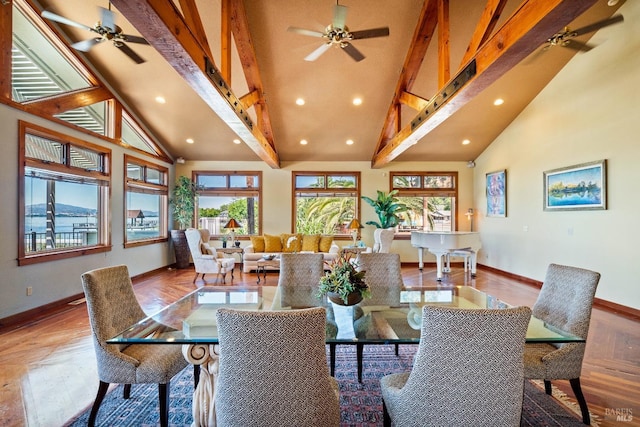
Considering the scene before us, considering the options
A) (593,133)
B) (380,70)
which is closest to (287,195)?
(380,70)

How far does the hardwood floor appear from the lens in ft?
7.06

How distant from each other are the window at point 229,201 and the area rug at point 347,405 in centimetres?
582

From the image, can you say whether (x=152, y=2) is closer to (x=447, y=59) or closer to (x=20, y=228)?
(x=447, y=59)

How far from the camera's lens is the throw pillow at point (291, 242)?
24.5 feet

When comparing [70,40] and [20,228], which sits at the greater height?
[70,40]

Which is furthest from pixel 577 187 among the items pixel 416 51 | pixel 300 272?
pixel 300 272

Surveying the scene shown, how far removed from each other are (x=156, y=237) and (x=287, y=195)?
3339mm

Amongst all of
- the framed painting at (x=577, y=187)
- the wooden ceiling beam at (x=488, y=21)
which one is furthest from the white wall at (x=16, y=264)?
the framed painting at (x=577, y=187)

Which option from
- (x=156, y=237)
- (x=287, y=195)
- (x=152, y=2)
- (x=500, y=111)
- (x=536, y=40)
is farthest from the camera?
(x=287, y=195)

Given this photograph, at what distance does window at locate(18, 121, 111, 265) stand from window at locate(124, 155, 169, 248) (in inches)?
24.6

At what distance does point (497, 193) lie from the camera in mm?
7164

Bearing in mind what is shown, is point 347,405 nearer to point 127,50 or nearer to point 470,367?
point 470,367

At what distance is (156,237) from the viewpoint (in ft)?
24.0

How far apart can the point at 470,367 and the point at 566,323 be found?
1.29m
